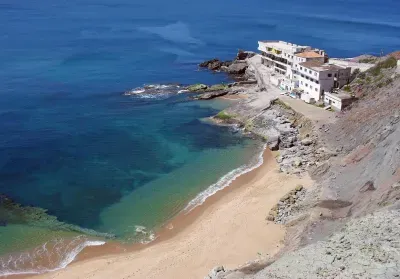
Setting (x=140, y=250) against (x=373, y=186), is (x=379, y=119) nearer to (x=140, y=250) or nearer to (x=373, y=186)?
(x=373, y=186)

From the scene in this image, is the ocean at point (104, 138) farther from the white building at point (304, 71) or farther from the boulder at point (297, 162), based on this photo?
the white building at point (304, 71)

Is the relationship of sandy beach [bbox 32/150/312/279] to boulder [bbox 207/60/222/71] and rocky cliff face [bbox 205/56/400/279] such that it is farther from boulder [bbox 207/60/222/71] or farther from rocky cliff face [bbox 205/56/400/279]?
boulder [bbox 207/60/222/71]

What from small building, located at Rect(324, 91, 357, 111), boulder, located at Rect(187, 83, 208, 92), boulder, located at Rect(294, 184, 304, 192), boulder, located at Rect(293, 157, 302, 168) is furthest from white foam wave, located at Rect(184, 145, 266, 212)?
boulder, located at Rect(187, 83, 208, 92)

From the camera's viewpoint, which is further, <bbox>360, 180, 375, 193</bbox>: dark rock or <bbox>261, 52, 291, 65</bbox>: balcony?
<bbox>261, 52, 291, 65</bbox>: balcony

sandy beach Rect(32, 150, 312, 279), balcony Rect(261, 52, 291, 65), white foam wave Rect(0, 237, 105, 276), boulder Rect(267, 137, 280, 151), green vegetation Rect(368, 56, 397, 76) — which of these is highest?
green vegetation Rect(368, 56, 397, 76)

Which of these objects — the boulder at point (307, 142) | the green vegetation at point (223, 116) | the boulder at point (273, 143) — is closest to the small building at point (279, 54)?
the green vegetation at point (223, 116)

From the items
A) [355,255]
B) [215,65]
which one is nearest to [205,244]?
[355,255]
